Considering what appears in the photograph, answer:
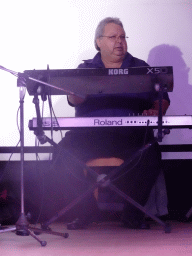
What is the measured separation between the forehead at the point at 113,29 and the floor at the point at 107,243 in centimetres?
128

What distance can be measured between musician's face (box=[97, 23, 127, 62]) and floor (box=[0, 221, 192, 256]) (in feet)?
3.72

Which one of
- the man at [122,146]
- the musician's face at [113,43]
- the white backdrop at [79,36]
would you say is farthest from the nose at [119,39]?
the white backdrop at [79,36]

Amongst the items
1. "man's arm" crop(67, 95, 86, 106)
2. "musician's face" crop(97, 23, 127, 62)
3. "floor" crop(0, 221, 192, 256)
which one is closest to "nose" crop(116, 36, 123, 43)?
"musician's face" crop(97, 23, 127, 62)

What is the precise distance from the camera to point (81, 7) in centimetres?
336

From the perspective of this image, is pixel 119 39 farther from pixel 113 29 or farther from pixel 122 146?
pixel 122 146

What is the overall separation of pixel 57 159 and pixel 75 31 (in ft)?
4.62

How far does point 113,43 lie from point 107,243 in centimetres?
138

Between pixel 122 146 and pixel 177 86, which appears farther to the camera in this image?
pixel 177 86

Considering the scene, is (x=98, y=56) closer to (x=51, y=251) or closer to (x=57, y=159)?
(x=57, y=159)

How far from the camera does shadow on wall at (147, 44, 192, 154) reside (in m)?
3.25

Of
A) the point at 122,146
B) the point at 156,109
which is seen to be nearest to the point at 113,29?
the point at 156,109

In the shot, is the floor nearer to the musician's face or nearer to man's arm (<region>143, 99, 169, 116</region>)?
man's arm (<region>143, 99, 169, 116</region>)

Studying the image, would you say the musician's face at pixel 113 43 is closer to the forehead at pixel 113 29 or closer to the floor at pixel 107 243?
the forehead at pixel 113 29

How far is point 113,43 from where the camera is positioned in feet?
8.63
